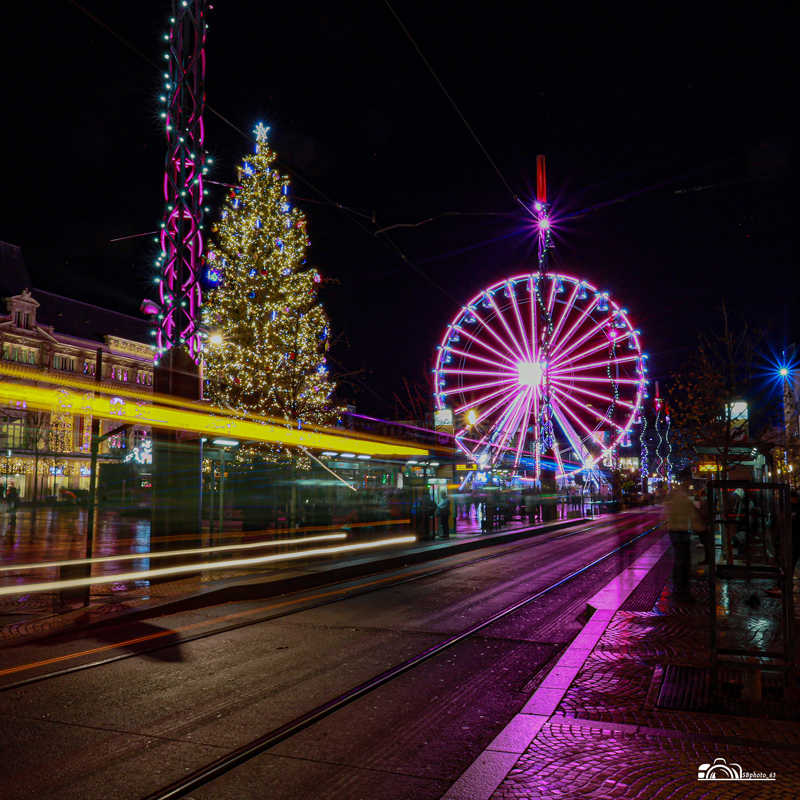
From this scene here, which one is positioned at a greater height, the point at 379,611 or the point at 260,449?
the point at 260,449

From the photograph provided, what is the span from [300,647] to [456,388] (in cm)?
2703

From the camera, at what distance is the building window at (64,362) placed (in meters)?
73.6

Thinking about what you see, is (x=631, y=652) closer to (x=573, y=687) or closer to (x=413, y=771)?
(x=573, y=687)

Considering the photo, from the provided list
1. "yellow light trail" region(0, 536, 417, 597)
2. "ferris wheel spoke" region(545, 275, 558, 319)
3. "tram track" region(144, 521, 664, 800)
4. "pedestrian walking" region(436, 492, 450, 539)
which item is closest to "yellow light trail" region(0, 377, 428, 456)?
"yellow light trail" region(0, 536, 417, 597)

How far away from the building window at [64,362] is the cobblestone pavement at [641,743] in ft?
245

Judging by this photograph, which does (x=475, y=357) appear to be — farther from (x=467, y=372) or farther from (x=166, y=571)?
(x=166, y=571)

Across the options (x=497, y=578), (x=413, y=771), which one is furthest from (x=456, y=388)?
(x=413, y=771)

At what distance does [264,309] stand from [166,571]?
610 inches

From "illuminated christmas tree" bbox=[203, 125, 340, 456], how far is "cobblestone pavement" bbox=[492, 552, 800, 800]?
2048 centimetres

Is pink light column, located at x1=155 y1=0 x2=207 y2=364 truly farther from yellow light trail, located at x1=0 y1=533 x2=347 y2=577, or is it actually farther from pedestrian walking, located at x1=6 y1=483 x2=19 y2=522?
pedestrian walking, located at x1=6 y1=483 x2=19 y2=522

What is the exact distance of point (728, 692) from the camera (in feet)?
22.1

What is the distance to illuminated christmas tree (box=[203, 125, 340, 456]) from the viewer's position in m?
27.5

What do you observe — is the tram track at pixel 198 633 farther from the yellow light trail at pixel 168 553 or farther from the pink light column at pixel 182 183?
the pink light column at pixel 182 183

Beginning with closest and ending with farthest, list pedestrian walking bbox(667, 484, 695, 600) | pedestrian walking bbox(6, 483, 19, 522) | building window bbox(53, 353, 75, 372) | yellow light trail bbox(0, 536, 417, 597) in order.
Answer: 1. yellow light trail bbox(0, 536, 417, 597)
2. pedestrian walking bbox(667, 484, 695, 600)
3. pedestrian walking bbox(6, 483, 19, 522)
4. building window bbox(53, 353, 75, 372)
